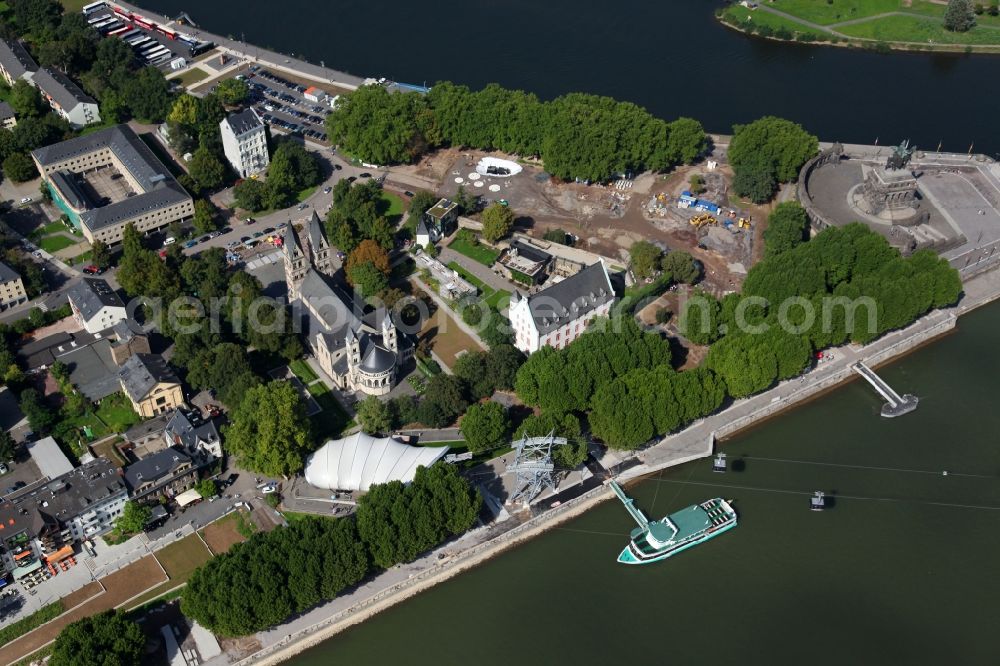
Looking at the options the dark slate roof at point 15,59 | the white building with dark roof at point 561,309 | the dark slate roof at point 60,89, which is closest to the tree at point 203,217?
the dark slate roof at point 60,89

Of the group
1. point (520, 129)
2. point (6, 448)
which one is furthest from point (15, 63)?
point (6, 448)

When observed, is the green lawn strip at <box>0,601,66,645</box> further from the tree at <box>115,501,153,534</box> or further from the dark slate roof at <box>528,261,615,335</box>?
the dark slate roof at <box>528,261,615,335</box>

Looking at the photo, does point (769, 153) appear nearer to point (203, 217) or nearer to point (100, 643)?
point (203, 217)

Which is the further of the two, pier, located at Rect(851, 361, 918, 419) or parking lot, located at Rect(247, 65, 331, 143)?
parking lot, located at Rect(247, 65, 331, 143)

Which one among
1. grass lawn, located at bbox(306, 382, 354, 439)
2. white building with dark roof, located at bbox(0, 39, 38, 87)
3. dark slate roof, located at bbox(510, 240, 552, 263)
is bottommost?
grass lawn, located at bbox(306, 382, 354, 439)

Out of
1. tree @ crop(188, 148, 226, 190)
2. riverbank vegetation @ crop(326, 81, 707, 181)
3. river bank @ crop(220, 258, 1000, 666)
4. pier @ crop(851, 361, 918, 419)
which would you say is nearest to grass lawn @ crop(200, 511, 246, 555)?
river bank @ crop(220, 258, 1000, 666)

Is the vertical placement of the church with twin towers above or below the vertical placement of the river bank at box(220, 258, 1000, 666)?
above

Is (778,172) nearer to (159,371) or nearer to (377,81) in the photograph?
(377,81)
